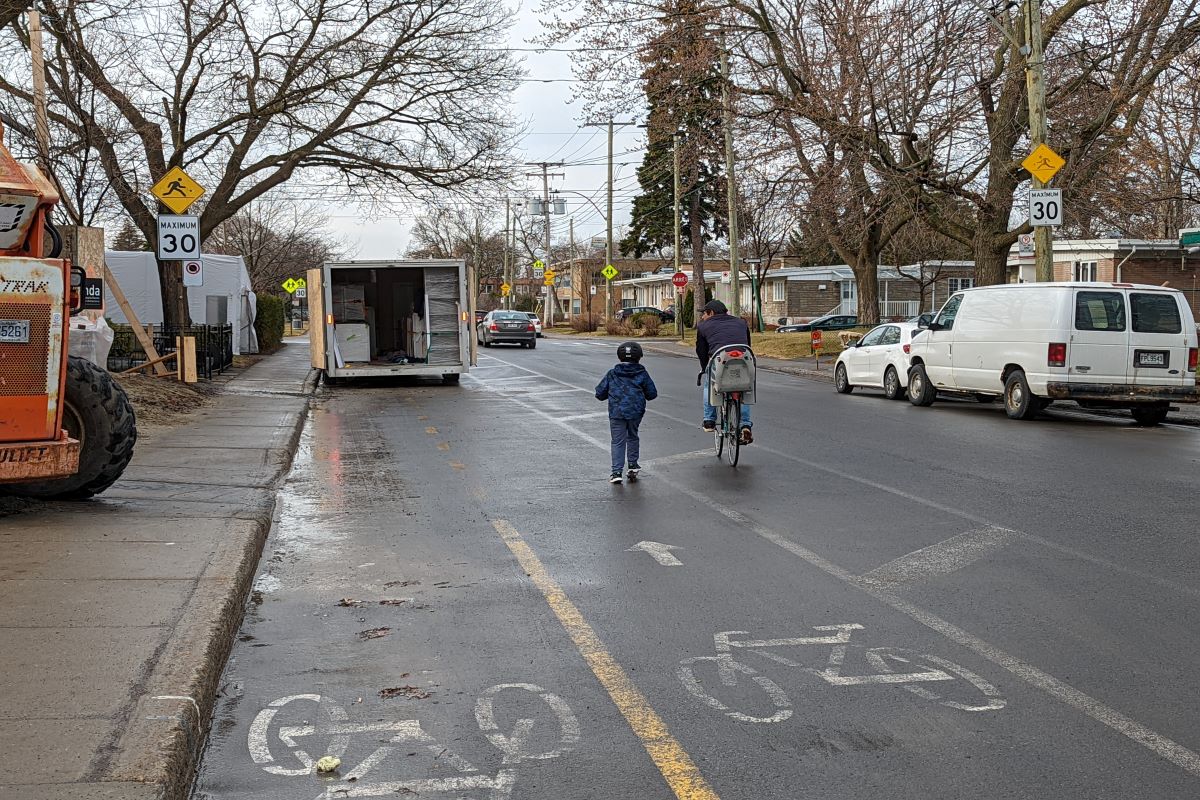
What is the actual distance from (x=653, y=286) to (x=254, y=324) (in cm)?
5826

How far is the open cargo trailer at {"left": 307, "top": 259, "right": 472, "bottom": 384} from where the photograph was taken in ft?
84.7

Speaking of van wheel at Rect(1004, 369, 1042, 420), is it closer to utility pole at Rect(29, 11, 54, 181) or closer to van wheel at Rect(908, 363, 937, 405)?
van wheel at Rect(908, 363, 937, 405)

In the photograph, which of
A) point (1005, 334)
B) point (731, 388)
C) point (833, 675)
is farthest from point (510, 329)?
point (833, 675)

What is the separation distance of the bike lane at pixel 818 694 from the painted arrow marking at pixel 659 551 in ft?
0.24

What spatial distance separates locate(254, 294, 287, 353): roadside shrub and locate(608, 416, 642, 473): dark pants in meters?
32.0

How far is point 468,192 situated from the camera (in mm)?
29672

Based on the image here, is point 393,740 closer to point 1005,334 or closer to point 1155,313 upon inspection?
point 1005,334

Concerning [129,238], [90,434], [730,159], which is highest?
[730,159]

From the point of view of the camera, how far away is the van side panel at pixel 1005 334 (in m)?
17.9

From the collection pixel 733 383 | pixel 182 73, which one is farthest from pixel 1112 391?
pixel 182 73

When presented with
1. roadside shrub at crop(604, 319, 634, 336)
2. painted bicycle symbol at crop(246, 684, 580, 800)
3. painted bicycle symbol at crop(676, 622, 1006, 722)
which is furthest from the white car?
roadside shrub at crop(604, 319, 634, 336)

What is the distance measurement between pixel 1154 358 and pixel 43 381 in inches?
576

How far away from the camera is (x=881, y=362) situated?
23250mm

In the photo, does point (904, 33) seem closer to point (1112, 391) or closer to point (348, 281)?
point (1112, 391)
